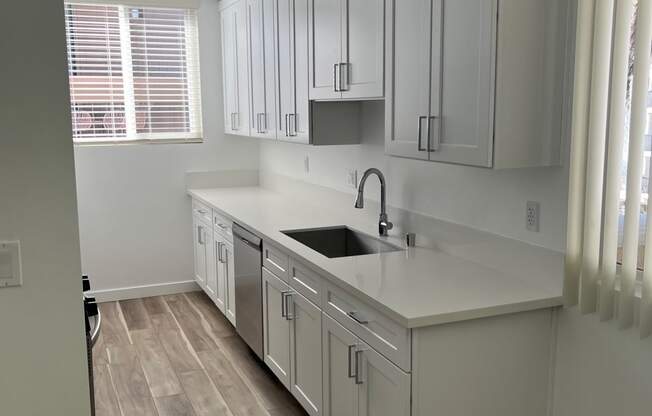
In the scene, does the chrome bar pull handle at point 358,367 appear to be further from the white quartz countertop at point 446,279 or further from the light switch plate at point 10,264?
the light switch plate at point 10,264

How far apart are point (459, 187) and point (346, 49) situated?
2.84 ft

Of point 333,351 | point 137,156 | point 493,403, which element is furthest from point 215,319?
point 493,403

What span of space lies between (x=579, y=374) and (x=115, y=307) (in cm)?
387

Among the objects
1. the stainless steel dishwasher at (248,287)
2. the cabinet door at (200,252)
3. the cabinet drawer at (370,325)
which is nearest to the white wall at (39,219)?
the cabinet drawer at (370,325)

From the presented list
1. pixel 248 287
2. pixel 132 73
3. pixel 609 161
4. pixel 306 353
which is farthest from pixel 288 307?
pixel 132 73

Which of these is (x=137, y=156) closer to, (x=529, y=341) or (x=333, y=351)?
(x=333, y=351)

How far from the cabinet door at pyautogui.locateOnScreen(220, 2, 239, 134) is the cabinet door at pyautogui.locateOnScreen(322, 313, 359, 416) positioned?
2685 mm

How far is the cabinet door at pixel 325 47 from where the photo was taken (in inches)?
126

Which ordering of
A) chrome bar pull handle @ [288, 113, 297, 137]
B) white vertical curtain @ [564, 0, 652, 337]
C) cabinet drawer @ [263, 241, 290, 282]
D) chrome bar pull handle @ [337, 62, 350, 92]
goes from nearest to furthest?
white vertical curtain @ [564, 0, 652, 337] → chrome bar pull handle @ [337, 62, 350, 92] → cabinet drawer @ [263, 241, 290, 282] → chrome bar pull handle @ [288, 113, 297, 137]

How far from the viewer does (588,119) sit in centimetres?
215

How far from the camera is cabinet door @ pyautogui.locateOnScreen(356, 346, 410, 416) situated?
7.24ft

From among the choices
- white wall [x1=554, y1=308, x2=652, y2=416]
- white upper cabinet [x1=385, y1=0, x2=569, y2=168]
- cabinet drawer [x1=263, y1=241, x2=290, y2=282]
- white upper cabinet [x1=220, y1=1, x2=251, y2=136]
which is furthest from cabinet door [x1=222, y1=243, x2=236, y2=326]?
white wall [x1=554, y1=308, x2=652, y2=416]

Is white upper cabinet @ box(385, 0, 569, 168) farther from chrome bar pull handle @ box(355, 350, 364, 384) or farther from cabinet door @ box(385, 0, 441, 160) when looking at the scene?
chrome bar pull handle @ box(355, 350, 364, 384)

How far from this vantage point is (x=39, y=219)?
1644 mm
